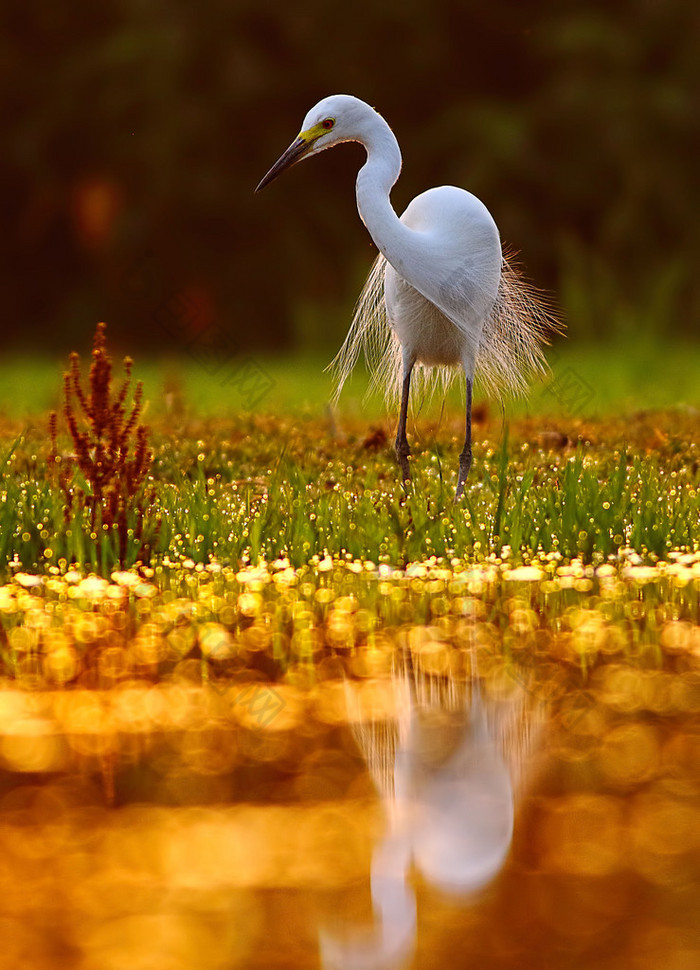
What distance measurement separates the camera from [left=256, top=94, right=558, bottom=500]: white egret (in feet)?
21.3

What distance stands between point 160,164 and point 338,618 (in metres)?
16.6

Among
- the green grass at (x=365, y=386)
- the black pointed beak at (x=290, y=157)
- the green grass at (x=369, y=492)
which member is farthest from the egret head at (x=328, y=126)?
the green grass at (x=365, y=386)

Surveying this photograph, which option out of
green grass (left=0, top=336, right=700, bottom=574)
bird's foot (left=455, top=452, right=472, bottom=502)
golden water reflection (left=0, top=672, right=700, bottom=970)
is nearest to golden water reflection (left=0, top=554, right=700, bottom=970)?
golden water reflection (left=0, top=672, right=700, bottom=970)

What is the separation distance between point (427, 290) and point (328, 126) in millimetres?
839

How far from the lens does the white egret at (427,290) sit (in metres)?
6.48

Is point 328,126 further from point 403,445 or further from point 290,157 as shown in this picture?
point 403,445

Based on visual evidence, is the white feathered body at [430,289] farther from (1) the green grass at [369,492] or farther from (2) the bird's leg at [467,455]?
(1) the green grass at [369,492]

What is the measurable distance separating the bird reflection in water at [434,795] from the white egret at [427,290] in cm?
318

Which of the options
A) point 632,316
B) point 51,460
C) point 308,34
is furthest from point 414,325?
point 308,34

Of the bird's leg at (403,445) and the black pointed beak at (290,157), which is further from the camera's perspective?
the bird's leg at (403,445)

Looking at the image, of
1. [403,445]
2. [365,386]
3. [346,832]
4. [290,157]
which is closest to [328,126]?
[290,157]

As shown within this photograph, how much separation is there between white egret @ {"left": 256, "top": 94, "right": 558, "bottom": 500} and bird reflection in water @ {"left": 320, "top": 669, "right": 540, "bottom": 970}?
3181mm

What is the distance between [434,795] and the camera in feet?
9.20

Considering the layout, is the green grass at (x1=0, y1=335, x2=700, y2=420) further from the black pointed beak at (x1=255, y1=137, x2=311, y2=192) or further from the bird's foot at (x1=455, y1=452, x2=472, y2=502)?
the black pointed beak at (x1=255, y1=137, x2=311, y2=192)
